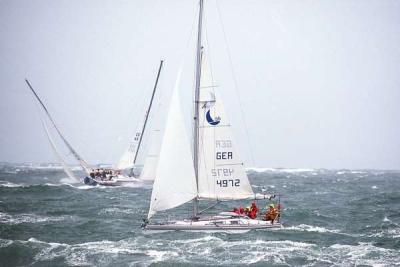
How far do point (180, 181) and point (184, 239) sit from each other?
3524mm

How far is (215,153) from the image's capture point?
27844 mm

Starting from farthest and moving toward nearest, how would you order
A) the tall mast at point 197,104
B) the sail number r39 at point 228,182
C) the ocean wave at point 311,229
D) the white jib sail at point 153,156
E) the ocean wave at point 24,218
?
1. the white jib sail at point 153,156
2. the ocean wave at point 24,218
3. the ocean wave at point 311,229
4. the sail number r39 at point 228,182
5. the tall mast at point 197,104

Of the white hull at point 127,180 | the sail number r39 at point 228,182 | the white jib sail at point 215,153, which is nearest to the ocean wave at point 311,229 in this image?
the white jib sail at point 215,153

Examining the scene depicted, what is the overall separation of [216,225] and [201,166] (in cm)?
358

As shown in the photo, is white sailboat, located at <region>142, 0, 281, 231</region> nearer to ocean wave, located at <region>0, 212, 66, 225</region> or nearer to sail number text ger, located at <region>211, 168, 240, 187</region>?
sail number text ger, located at <region>211, 168, 240, 187</region>

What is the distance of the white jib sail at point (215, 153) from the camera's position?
2706 centimetres

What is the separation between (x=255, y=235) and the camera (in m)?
28.3

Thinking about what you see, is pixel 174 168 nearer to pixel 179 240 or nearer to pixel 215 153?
pixel 215 153

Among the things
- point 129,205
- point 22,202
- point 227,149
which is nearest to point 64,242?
point 227,149

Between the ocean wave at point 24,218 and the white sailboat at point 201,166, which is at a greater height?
the white sailboat at point 201,166

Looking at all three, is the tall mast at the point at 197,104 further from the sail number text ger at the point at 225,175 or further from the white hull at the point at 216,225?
the sail number text ger at the point at 225,175

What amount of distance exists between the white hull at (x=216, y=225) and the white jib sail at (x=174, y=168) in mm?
1062

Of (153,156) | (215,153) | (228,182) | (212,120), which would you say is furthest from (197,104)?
(153,156)

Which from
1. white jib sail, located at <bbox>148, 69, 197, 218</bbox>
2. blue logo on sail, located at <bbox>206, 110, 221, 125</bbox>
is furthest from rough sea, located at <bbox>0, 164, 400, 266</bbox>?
blue logo on sail, located at <bbox>206, 110, 221, 125</bbox>
